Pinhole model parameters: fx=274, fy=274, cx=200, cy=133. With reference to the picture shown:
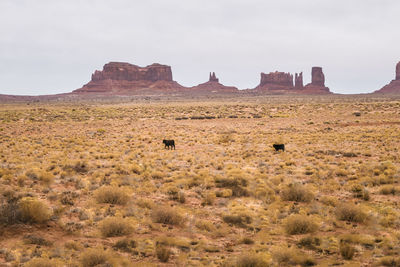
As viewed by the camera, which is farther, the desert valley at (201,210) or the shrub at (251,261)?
the desert valley at (201,210)

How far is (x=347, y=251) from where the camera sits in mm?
6504

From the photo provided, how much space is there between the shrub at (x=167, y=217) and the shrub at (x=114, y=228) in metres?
1.00

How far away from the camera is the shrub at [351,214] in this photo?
8430 millimetres

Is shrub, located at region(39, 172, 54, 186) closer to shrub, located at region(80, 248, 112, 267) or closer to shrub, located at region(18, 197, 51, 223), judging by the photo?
shrub, located at region(18, 197, 51, 223)

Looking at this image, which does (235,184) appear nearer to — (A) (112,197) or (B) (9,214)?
(A) (112,197)

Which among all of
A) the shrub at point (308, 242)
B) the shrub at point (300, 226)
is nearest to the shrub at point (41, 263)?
the shrub at point (308, 242)

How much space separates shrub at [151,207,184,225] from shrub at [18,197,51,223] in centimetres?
321

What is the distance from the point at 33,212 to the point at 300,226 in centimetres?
776

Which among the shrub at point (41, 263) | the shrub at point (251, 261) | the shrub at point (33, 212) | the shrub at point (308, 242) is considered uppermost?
the shrub at point (33, 212)

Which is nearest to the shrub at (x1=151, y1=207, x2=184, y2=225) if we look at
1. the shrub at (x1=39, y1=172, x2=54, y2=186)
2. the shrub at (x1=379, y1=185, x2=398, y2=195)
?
the shrub at (x1=39, y1=172, x2=54, y2=186)

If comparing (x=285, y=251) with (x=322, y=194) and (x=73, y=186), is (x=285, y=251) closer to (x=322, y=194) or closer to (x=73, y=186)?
(x=322, y=194)

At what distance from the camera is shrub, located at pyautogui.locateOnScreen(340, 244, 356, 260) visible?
6445 mm

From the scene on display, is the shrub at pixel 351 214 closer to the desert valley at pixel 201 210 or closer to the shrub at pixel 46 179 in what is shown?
the desert valley at pixel 201 210

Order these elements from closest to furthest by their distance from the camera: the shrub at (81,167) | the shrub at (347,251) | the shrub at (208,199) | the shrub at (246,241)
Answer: the shrub at (347,251) < the shrub at (246,241) < the shrub at (208,199) < the shrub at (81,167)
